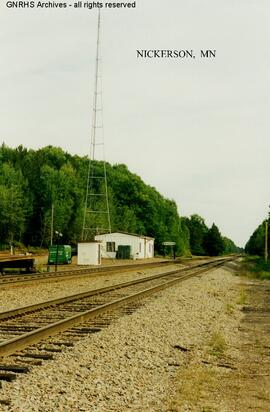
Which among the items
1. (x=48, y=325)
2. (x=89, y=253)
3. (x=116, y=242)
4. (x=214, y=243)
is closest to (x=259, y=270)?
(x=89, y=253)

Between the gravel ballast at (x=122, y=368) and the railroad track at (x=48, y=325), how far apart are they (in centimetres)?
31

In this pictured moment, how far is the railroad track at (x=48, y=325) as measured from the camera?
8297mm

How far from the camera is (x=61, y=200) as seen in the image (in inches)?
3743

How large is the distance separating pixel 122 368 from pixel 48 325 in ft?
9.47

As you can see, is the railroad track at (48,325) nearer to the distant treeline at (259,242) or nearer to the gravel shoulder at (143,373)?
the gravel shoulder at (143,373)

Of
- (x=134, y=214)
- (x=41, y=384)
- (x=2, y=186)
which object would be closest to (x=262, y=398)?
(x=41, y=384)

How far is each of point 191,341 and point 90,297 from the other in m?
8.22

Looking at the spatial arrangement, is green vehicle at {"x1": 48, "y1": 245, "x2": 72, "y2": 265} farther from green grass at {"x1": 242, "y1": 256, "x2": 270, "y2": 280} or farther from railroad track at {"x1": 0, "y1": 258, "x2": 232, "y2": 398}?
railroad track at {"x1": 0, "y1": 258, "x2": 232, "y2": 398}

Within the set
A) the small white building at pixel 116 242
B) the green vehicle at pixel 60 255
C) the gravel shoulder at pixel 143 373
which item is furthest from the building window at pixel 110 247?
the gravel shoulder at pixel 143 373

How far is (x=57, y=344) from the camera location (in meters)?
9.52

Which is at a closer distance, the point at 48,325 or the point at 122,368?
the point at 122,368

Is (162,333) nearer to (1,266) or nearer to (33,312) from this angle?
(33,312)

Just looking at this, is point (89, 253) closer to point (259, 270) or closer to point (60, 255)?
point (60, 255)

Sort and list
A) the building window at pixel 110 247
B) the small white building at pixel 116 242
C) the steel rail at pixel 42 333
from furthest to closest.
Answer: the building window at pixel 110 247 < the small white building at pixel 116 242 < the steel rail at pixel 42 333
